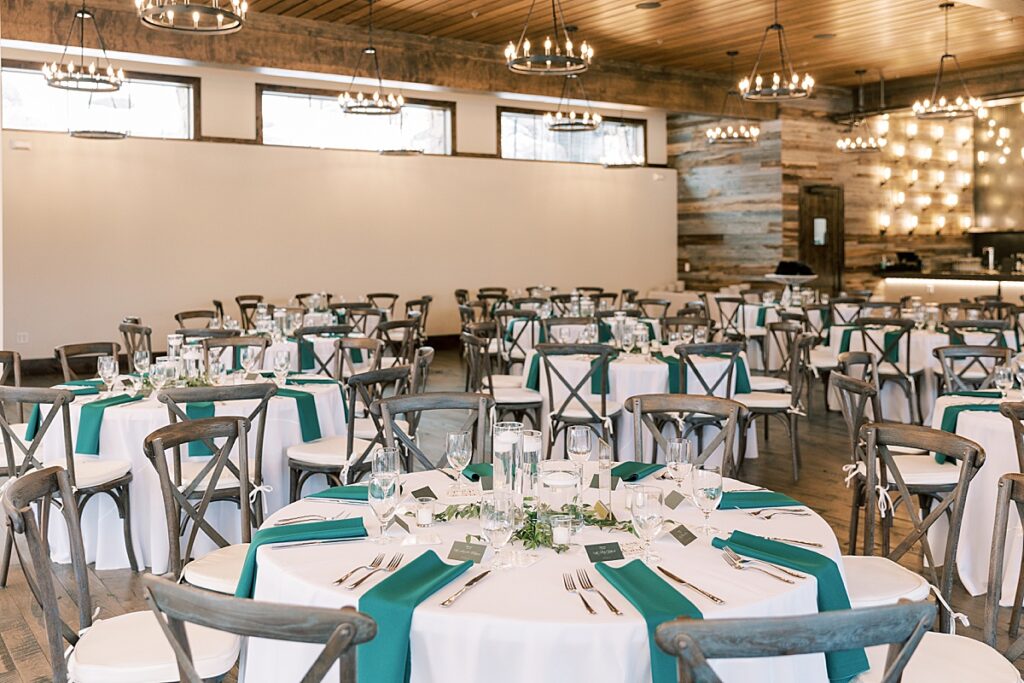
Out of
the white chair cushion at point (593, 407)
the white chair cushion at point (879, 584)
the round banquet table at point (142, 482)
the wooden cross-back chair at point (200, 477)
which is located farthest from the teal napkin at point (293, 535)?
the white chair cushion at point (593, 407)

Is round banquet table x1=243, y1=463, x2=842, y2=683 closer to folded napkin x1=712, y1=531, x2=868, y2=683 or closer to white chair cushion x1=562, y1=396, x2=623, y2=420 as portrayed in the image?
folded napkin x1=712, y1=531, x2=868, y2=683

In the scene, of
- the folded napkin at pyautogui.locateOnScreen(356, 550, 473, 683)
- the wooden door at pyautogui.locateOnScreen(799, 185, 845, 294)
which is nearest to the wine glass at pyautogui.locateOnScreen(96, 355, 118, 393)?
the folded napkin at pyautogui.locateOnScreen(356, 550, 473, 683)

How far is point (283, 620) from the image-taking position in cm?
181

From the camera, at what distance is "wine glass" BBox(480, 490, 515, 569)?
253cm

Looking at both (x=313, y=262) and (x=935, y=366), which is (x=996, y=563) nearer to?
(x=935, y=366)

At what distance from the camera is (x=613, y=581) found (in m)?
2.37

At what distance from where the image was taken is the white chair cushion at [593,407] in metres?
6.56

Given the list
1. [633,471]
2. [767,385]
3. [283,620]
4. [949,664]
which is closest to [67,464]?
[633,471]

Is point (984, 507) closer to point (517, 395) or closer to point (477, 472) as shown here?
point (477, 472)

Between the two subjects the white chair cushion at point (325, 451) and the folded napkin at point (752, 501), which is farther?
the white chair cushion at point (325, 451)

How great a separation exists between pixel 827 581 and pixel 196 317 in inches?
371

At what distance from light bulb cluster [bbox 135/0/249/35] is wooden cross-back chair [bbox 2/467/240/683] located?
12.3ft

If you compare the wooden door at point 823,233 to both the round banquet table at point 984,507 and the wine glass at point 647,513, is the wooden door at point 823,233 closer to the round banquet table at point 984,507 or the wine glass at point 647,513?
the round banquet table at point 984,507

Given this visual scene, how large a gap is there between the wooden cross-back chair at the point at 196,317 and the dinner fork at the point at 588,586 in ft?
27.3
